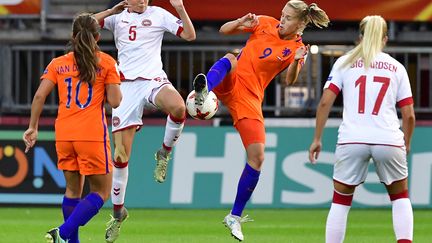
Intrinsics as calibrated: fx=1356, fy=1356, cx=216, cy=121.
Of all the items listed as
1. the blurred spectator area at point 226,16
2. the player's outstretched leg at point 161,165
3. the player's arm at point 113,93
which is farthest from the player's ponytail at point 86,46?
the blurred spectator area at point 226,16

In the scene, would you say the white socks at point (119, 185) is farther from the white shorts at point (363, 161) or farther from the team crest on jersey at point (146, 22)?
the white shorts at point (363, 161)

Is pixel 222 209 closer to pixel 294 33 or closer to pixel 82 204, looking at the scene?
pixel 294 33

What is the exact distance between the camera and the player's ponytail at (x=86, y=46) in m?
11.9

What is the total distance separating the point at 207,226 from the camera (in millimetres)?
16938

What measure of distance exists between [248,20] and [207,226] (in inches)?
149

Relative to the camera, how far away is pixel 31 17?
21.2 m

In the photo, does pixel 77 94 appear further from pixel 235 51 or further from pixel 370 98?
pixel 235 51

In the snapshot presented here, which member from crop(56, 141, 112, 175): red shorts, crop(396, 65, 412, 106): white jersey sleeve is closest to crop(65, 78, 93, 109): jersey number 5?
crop(56, 141, 112, 175): red shorts

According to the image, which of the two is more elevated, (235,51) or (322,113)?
(322,113)

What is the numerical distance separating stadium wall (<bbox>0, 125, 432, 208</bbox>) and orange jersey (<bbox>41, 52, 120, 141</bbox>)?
7551 millimetres

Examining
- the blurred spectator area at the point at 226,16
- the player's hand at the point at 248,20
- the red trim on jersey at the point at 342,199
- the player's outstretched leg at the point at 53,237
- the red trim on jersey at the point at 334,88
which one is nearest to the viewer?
the red trim on jersey at the point at 334,88

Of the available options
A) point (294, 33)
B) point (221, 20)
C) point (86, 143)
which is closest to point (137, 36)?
point (294, 33)

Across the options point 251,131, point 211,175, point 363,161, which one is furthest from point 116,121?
point 211,175

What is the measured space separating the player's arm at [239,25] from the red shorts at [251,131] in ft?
3.04
